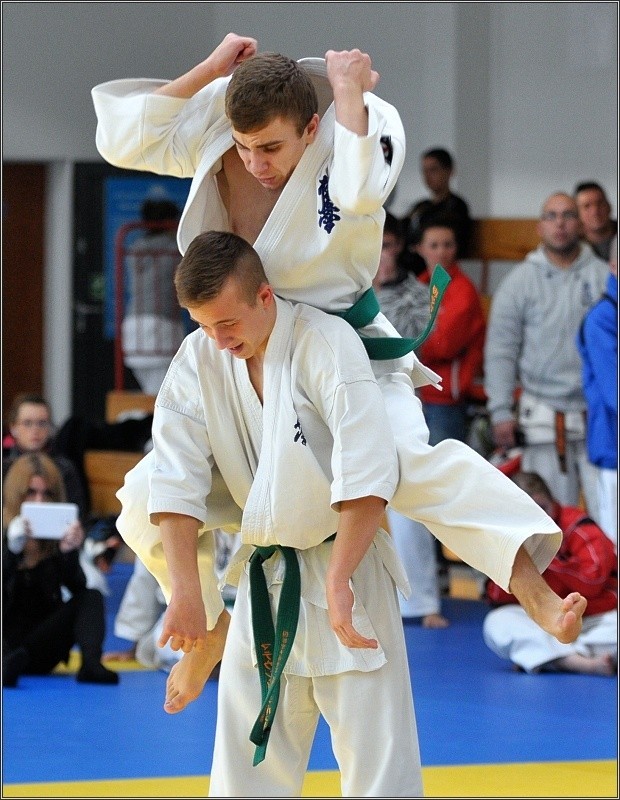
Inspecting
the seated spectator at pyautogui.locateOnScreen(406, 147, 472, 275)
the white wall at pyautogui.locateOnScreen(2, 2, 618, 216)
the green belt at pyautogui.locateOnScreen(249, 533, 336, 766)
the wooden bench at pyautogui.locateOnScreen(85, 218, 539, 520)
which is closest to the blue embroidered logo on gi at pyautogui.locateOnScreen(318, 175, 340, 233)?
the green belt at pyautogui.locateOnScreen(249, 533, 336, 766)

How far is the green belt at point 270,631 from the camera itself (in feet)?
8.75

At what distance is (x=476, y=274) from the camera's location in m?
9.73

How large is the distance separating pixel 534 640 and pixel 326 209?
12.6 ft

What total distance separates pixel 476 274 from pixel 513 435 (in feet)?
10.4

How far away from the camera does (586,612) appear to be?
6.00m

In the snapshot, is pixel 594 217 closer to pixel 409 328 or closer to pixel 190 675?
pixel 409 328

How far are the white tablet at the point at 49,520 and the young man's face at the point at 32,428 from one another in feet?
2.84

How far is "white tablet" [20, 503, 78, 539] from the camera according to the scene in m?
5.86

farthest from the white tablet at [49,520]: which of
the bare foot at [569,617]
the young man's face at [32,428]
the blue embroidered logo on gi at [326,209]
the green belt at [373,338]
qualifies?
the bare foot at [569,617]

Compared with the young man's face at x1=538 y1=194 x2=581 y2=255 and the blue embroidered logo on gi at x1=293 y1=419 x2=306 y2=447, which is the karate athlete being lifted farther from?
the young man's face at x1=538 y1=194 x2=581 y2=255

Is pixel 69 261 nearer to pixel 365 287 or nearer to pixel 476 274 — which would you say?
pixel 476 274

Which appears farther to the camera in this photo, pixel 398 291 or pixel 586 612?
pixel 398 291

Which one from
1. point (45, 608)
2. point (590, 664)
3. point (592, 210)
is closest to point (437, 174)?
point (592, 210)

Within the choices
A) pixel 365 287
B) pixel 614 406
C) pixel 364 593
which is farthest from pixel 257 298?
pixel 614 406
